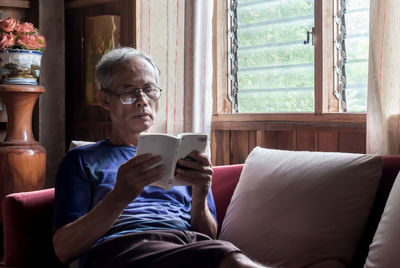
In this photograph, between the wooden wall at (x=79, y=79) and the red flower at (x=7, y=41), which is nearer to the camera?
the red flower at (x=7, y=41)

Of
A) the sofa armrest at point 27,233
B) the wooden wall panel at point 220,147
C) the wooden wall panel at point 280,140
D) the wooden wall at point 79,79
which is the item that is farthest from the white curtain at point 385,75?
the wooden wall at point 79,79

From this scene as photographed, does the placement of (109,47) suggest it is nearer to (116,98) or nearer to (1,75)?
(1,75)

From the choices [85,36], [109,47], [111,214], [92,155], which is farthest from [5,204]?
[85,36]

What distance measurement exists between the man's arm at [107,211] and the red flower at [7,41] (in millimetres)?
1872

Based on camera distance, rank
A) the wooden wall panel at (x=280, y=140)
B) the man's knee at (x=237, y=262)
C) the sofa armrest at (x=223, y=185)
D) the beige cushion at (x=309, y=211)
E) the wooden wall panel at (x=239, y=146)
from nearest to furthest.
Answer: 1. the man's knee at (x=237, y=262)
2. the beige cushion at (x=309, y=211)
3. the sofa armrest at (x=223, y=185)
4. the wooden wall panel at (x=280, y=140)
5. the wooden wall panel at (x=239, y=146)

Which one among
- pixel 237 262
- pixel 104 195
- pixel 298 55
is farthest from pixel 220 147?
pixel 237 262

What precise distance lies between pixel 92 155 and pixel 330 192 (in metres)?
0.75

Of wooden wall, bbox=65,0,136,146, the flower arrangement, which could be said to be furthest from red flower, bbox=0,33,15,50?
wooden wall, bbox=65,0,136,146

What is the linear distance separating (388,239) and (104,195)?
83 cm

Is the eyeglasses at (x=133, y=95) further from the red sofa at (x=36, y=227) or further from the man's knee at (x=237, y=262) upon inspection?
the man's knee at (x=237, y=262)

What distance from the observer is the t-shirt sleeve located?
1.51 metres

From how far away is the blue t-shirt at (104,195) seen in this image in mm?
1535

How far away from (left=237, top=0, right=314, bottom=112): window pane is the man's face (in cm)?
119

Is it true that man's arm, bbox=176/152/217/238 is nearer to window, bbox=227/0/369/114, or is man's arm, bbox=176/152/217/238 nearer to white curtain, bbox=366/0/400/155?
white curtain, bbox=366/0/400/155
